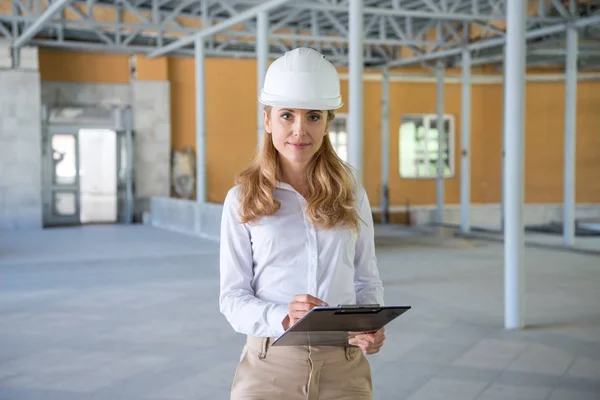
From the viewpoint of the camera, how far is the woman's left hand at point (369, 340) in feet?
7.02

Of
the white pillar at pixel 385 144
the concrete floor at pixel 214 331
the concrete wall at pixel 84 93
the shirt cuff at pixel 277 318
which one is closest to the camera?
the shirt cuff at pixel 277 318

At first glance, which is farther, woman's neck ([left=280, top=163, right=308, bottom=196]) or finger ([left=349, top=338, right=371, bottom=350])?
woman's neck ([left=280, top=163, right=308, bottom=196])

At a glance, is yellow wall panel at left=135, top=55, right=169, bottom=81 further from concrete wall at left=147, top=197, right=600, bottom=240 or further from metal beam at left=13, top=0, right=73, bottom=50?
concrete wall at left=147, top=197, right=600, bottom=240

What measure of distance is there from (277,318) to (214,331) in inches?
212

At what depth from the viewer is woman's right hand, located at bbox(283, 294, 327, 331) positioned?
6.50 feet

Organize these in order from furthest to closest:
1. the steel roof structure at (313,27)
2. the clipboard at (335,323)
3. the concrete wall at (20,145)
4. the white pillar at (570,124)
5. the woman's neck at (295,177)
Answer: the concrete wall at (20,145) < the steel roof structure at (313,27) < the white pillar at (570,124) < the woman's neck at (295,177) < the clipboard at (335,323)

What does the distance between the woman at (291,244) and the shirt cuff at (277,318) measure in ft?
0.06

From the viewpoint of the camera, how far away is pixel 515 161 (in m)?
7.28

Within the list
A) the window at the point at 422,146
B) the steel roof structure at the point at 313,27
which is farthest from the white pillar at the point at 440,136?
the window at the point at 422,146

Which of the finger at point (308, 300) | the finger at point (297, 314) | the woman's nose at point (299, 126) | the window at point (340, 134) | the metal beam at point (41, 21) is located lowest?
the finger at point (297, 314)

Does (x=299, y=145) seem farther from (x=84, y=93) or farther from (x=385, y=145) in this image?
(x=385, y=145)

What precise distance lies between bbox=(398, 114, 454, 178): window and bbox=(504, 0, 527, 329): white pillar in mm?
15295

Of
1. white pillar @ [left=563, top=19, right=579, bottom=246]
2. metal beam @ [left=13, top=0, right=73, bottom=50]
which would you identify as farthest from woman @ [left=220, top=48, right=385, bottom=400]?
white pillar @ [left=563, top=19, right=579, bottom=246]

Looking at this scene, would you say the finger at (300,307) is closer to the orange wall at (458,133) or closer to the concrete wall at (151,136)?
the concrete wall at (151,136)
